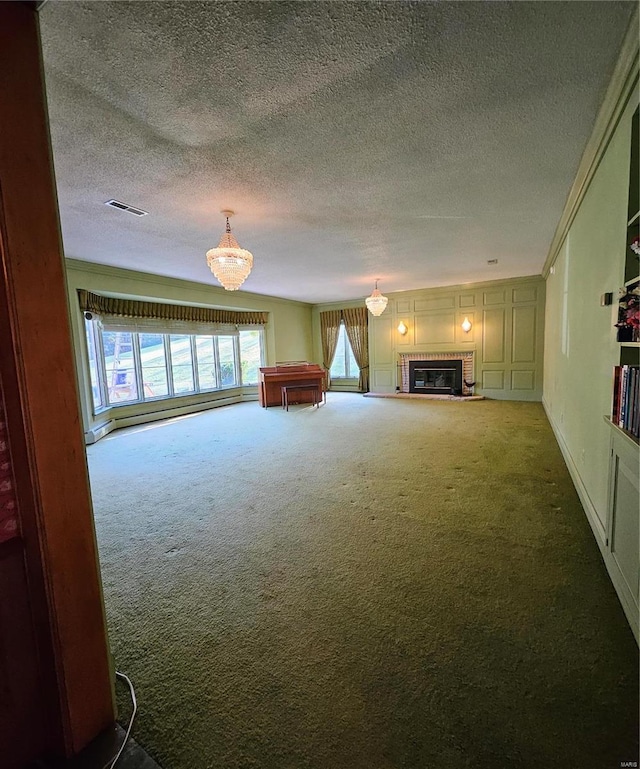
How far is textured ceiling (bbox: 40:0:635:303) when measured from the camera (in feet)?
4.39

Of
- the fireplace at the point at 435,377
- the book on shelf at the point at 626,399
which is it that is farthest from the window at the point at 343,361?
the book on shelf at the point at 626,399

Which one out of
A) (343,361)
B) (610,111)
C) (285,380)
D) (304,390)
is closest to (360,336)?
(343,361)

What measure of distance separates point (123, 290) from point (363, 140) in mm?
4715

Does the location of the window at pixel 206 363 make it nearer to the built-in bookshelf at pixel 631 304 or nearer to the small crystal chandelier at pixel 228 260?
the small crystal chandelier at pixel 228 260

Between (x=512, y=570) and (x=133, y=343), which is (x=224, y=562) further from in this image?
(x=133, y=343)

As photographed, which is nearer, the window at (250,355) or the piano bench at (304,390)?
the piano bench at (304,390)

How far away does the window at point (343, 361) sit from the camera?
9.34 meters

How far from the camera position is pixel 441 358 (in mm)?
7836

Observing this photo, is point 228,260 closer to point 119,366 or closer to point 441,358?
point 119,366

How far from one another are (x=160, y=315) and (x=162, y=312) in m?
0.08

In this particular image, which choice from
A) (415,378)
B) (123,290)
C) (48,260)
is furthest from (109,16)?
(415,378)

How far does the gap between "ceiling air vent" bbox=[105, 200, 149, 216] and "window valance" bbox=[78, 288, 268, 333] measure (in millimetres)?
2401

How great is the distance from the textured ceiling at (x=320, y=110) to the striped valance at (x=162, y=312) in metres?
1.72

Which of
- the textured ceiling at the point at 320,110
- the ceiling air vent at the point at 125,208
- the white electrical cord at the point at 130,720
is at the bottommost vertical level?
the white electrical cord at the point at 130,720
